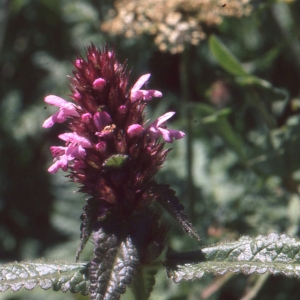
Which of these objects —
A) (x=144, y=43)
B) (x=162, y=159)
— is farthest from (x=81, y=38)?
(x=162, y=159)

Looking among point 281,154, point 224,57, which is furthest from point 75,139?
point 281,154

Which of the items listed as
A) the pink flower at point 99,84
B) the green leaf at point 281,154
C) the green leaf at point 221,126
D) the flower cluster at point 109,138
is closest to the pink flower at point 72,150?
the flower cluster at point 109,138

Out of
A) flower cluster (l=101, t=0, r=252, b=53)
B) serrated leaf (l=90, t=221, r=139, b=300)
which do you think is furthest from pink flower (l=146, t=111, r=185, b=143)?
flower cluster (l=101, t=0, r=252, b=53)

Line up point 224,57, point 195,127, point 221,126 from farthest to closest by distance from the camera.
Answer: point 195,127, point 221,126, point 224,57

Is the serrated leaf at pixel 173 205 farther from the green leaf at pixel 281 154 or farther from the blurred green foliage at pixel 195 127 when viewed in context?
the green leaf at pixel 281 154

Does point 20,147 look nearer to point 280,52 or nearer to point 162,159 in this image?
point 280,52

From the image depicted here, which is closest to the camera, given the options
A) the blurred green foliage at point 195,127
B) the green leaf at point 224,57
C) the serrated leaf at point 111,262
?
the serrated leaf at point 111,262

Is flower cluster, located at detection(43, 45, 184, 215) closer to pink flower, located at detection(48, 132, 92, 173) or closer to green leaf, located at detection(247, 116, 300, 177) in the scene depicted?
pink flower, located at detection(48, 132, 92, 173)

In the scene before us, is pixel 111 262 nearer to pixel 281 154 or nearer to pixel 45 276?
pixel 45 276
